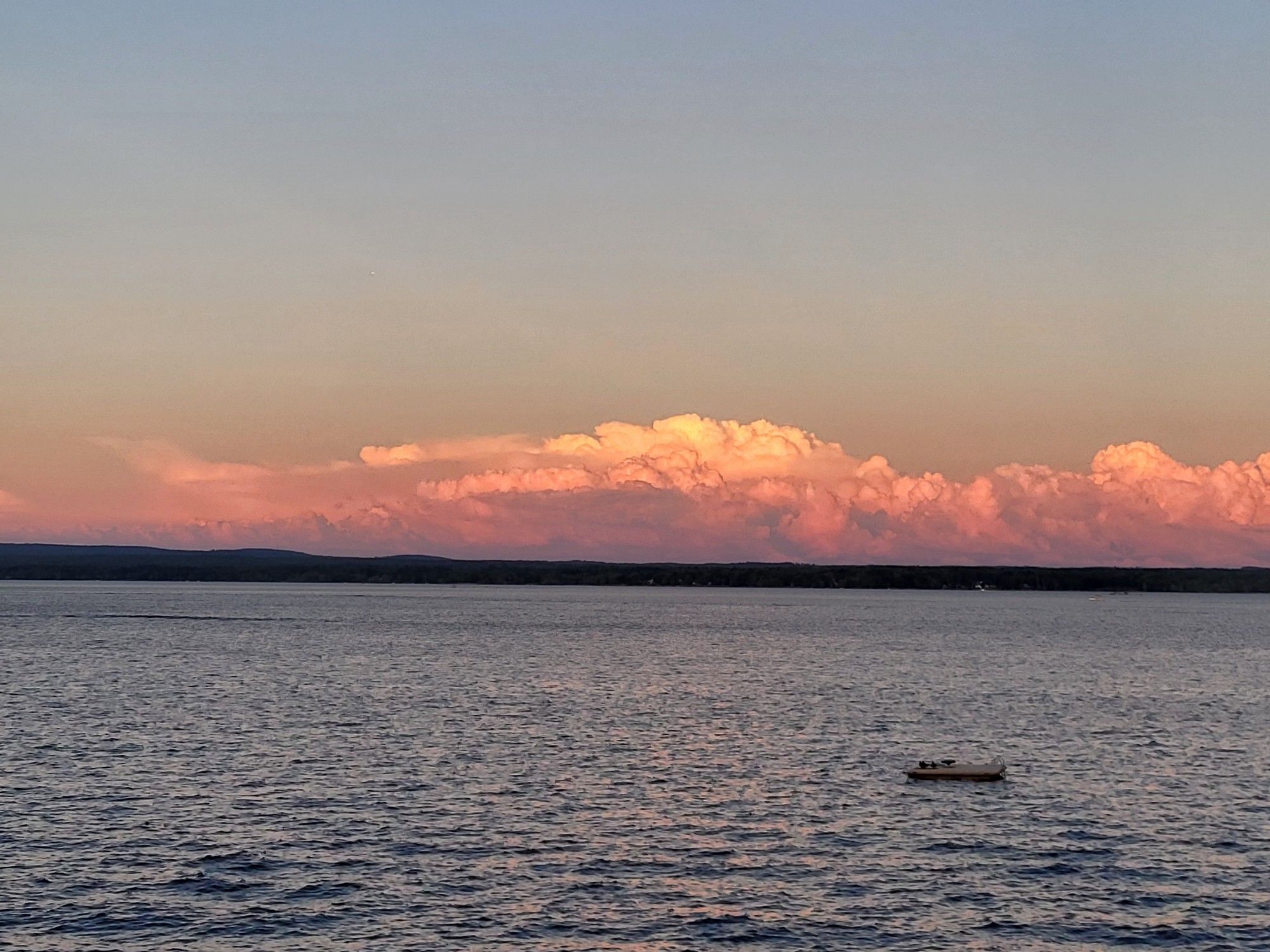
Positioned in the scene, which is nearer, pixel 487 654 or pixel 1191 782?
pixel 1191 782

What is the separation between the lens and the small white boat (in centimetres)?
7700

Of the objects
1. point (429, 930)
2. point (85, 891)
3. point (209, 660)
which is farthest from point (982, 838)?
point (209, 660)

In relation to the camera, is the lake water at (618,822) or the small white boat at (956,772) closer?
the lake water at (618,822)

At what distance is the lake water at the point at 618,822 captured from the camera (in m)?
48.2

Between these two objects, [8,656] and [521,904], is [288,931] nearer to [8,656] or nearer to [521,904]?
[521,904]

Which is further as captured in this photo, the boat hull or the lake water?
the boat hull

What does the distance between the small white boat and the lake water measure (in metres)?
0.99

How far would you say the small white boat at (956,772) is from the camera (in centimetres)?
7700

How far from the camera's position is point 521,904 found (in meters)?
50.2

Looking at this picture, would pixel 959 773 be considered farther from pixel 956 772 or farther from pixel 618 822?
pixel 618 822

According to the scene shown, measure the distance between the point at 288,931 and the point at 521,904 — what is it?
8.47 meters

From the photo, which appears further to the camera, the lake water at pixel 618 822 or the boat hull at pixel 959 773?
the boat hull at pixel 959 773

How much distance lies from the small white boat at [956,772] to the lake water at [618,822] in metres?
0.99

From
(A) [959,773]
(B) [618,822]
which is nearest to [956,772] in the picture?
(A) [959,773]
